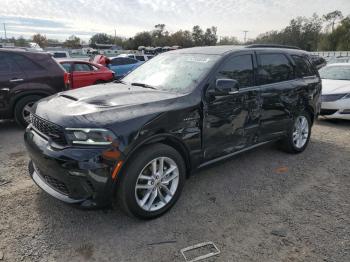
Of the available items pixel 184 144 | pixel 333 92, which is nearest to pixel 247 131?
pixel 184 144

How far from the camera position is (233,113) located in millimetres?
3793

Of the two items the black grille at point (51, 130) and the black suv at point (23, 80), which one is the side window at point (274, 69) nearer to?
the black grille at point (51, 130)

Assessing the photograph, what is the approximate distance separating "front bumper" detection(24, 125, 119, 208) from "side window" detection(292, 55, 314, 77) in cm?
378

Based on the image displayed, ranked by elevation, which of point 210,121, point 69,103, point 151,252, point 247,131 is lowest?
point 151,252

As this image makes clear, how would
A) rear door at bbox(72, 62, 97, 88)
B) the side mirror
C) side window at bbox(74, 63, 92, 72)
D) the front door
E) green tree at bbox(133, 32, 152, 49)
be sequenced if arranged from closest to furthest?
1. the side mirror
2. the front door
3. rear door at bbox(72, 62, 97, 88)
4. side window at bbox(74, 63, 92, 72)
5. green tree at bbox(133, 32, 152, 49)

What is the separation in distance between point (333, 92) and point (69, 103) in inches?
258

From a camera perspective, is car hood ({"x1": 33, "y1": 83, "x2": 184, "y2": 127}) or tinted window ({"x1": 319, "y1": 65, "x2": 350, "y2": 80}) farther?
tinted window ({"x1": 319, "y1": 65, "x2": 350, "y2": 80})

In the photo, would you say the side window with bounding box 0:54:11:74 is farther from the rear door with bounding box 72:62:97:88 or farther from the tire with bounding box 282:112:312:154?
the tire with bounding box 282:112:312:154

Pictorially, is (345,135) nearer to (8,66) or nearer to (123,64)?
(8,66)

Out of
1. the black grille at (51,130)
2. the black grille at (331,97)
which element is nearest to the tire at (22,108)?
the black grille at (51,130)

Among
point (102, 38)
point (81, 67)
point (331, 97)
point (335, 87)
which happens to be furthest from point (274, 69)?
point (102, 38)

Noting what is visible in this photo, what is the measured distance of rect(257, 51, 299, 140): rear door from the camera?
4.29m

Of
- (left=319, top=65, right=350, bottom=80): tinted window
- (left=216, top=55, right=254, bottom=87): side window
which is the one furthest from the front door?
(left=319, top=65, right=350, bottom=80): tinted window

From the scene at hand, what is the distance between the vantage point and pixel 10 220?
3098 mm
